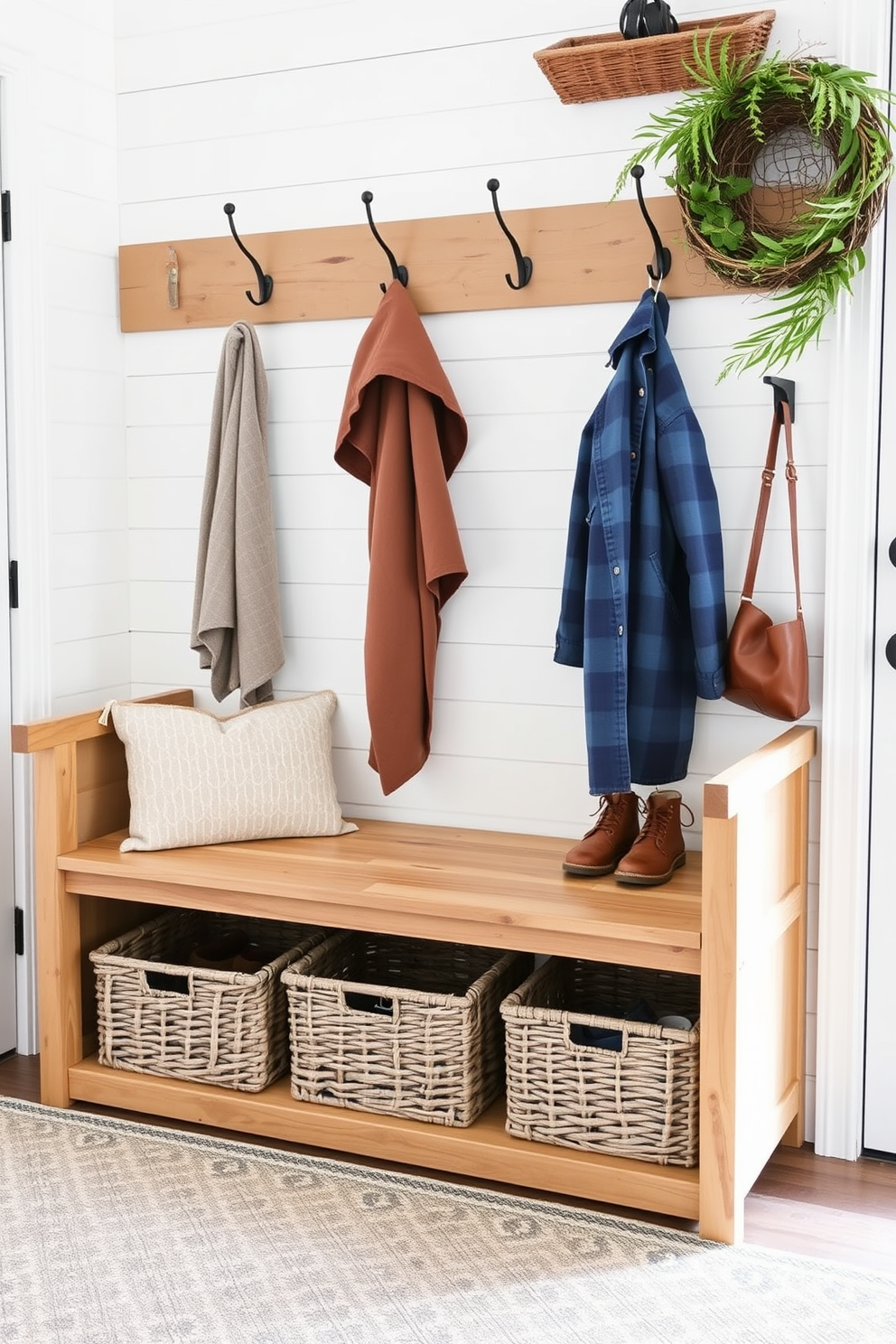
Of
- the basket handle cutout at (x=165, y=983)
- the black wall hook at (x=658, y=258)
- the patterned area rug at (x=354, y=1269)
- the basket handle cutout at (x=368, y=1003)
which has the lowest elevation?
the patterned area rug at (x=354, y=1269)

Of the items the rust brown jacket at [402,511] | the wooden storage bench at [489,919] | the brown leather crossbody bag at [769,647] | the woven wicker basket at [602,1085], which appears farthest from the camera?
the rust brown jacket at [402,511]

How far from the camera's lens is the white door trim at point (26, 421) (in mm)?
2619

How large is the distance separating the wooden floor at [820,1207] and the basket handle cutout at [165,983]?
9.7 inches

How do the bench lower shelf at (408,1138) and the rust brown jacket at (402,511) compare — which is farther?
the rust brown jacket at (402,511)

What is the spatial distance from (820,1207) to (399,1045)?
762 mm

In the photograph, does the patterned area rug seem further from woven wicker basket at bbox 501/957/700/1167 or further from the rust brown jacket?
the rust brown jacket

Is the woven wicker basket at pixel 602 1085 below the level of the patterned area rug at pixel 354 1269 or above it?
above

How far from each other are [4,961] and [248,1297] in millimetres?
1127

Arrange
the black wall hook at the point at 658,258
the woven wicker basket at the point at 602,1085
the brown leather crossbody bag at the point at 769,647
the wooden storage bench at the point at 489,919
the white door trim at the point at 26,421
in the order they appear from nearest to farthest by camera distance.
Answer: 1. the wooden storage bench at the point at 489,919
2. the woven wicker basket at the point at 602,1085
3. the brown leather crossbody bag at the point at 769,647
4. the black wall hook at the point at 658,258
5. the white door trim at the point at 26,421

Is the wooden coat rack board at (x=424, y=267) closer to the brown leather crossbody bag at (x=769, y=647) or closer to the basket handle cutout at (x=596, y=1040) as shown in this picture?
the brown leather crossbody bag at (x=769, y=647)

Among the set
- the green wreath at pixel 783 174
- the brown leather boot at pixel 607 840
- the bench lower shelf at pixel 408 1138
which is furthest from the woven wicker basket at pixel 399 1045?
the green wreath at pixel 783 174

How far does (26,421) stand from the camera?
2.65 metres

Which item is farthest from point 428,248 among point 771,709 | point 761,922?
point 761,922

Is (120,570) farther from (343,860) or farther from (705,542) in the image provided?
(705,542)
